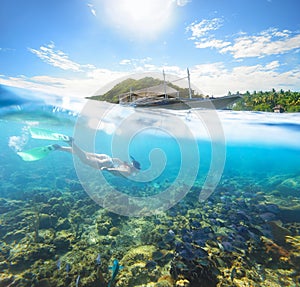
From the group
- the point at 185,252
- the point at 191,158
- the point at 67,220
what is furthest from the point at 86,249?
the point at 191,158

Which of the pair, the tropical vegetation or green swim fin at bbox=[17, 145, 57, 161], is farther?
the tropical vegetation

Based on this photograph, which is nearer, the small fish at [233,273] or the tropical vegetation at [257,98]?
the small fish at [233,273]

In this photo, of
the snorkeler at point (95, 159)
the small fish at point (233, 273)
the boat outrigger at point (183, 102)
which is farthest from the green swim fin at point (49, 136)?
the small fish at point (233, 273)

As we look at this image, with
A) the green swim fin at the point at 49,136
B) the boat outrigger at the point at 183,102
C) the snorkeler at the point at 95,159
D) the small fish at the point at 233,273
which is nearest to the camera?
the small fish at the point at 233,273

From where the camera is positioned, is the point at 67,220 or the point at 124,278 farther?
the point at 67,220

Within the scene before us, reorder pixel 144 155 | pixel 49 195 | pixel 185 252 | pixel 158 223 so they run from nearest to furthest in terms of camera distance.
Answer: pixel 185 252 → pixel 158 223 → pixel 49 195 → pixel 144 155

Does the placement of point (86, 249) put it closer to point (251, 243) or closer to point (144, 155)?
point (251, 243)

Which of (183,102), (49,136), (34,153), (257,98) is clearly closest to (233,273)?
(34,153)

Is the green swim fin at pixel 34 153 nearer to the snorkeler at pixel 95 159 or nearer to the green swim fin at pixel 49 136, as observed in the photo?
the snorkeler at pixel 95 159

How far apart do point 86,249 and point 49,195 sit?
720 centimetres

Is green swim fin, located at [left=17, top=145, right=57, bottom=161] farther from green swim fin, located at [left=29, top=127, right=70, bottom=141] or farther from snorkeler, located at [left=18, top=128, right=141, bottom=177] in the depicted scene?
green swim fin, located at [left=29, top=127, right=70, bottom=141]

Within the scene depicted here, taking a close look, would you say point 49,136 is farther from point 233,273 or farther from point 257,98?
point 257,98

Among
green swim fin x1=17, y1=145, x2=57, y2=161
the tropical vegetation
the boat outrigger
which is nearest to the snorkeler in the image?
green swim fin x1=17, y1=145, x2=57, y2=161

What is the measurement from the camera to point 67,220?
724 centimetres
